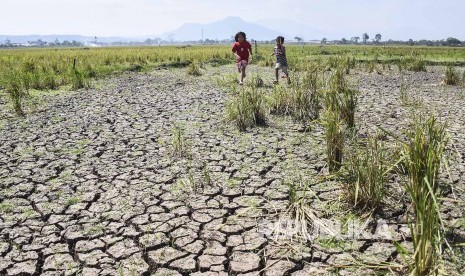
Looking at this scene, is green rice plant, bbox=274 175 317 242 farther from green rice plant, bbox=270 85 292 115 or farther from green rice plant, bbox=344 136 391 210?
green rice plant, bbox=270 85 292 115

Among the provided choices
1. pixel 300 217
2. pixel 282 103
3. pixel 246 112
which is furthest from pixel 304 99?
pixel 300 217

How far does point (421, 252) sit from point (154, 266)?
175 cm

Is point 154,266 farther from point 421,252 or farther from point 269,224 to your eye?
point 421,252

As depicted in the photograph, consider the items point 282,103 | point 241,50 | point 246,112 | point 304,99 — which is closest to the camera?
point 246,112

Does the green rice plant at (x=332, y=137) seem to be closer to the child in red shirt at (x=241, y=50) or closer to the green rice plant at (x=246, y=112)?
the green rice plant at (x=246, y=112)

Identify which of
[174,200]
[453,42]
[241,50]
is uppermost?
[453,42]

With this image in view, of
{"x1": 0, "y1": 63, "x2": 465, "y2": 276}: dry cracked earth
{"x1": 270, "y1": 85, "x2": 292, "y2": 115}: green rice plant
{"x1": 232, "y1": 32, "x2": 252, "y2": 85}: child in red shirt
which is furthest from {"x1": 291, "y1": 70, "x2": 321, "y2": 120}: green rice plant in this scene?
{"x1": 232, "y1": 32, "x2": 252, "y2": 85}: child in red shirt

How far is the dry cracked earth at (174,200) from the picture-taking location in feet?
9.39

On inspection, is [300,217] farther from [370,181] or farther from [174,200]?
[174,200]

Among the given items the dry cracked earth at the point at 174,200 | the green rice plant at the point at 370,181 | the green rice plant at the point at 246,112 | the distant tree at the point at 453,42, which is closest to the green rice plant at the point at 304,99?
the dry cracked earth at the point at 174,200

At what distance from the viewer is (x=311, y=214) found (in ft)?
10.9

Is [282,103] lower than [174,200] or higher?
higher

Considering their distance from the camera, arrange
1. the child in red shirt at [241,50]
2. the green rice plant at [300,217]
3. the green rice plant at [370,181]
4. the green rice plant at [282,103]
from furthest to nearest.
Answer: the child in red shirt at [241,50] → the green rice plant at [282,103] → the green rice plant at [370,181] → the green rice plant at [300,217]

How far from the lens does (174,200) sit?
154 inches
